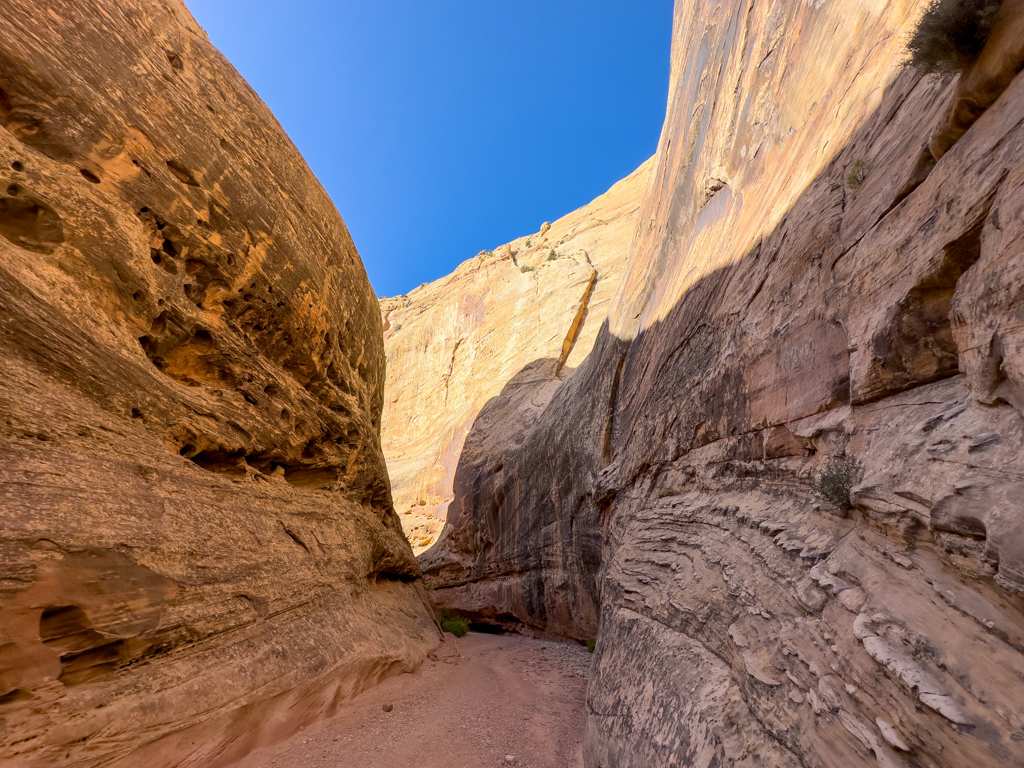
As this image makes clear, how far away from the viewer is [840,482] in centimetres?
335

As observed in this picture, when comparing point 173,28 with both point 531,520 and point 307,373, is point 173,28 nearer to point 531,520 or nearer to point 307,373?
point 307,373

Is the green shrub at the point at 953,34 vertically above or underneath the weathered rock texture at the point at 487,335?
underneath

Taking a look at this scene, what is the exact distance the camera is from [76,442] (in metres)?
4.26

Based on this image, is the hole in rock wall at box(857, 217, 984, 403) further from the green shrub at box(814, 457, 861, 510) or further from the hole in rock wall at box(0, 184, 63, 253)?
the hole in rock wall at box(0, 184, 63, 253)

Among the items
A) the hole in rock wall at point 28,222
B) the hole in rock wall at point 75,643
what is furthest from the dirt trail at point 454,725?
the hole in rock wall at point 28,222

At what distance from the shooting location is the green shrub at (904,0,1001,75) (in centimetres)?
275

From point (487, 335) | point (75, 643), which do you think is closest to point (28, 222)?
point (75, 643)

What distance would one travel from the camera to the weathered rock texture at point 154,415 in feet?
12.6

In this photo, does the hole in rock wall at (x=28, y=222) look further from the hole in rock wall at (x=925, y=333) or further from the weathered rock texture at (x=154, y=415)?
the hole in rock wall at (x=925, y=333)

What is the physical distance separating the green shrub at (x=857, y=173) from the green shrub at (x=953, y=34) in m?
1.04

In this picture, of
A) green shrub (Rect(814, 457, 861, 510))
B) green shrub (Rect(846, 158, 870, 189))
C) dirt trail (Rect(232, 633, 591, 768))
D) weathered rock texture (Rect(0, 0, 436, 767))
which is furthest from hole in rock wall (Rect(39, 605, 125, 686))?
green shrub (Rect(846, 158, 870, 189))

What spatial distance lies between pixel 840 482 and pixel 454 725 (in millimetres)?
5344

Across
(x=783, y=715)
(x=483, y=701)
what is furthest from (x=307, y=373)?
(x=783, y=715)

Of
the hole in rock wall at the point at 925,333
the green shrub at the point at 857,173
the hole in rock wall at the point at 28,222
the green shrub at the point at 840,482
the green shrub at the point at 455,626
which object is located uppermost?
the hole in rock wall at the point at 28,222
